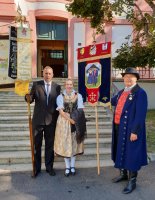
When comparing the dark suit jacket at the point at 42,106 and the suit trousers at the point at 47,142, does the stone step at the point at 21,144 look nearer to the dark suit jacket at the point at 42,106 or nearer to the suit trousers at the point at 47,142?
the suit trousers at the point at 47,142

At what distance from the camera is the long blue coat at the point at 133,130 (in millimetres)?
4527

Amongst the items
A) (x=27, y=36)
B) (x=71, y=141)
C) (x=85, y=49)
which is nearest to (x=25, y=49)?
(x=27, y=36)

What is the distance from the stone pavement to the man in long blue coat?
24cm

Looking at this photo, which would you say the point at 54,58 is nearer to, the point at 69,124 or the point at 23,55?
the point at 23,55

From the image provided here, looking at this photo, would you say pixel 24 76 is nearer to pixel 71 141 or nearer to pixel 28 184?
pixel 71 141

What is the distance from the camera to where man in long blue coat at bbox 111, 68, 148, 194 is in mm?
4532

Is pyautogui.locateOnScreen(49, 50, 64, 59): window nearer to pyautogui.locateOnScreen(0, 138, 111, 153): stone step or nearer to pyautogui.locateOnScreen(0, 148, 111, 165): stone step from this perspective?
pyautogui.locateOnScreen(0, 138, 111, 153): stone step

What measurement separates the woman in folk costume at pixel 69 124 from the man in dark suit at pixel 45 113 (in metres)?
A: 0.13

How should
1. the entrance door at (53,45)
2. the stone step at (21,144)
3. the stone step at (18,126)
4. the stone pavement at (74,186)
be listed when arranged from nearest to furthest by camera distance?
the stone pavement at (74,186), the stone step at (21,144), the stone step at (18,126), the entrance door at (53,45)

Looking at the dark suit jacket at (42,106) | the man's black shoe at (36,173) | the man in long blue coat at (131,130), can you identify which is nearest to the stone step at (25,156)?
the man's black shoe at (36,173)

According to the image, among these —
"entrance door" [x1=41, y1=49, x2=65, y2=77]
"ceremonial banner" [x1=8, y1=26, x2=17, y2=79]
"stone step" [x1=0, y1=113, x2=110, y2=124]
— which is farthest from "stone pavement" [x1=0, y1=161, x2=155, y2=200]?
"entrance door" [x1=41, y1=49, x2=65, y2=77]

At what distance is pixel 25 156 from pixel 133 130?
2560 millimetres

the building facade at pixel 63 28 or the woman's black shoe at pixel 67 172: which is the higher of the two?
the building facade at pixel 63 28

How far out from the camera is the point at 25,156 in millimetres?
6027
